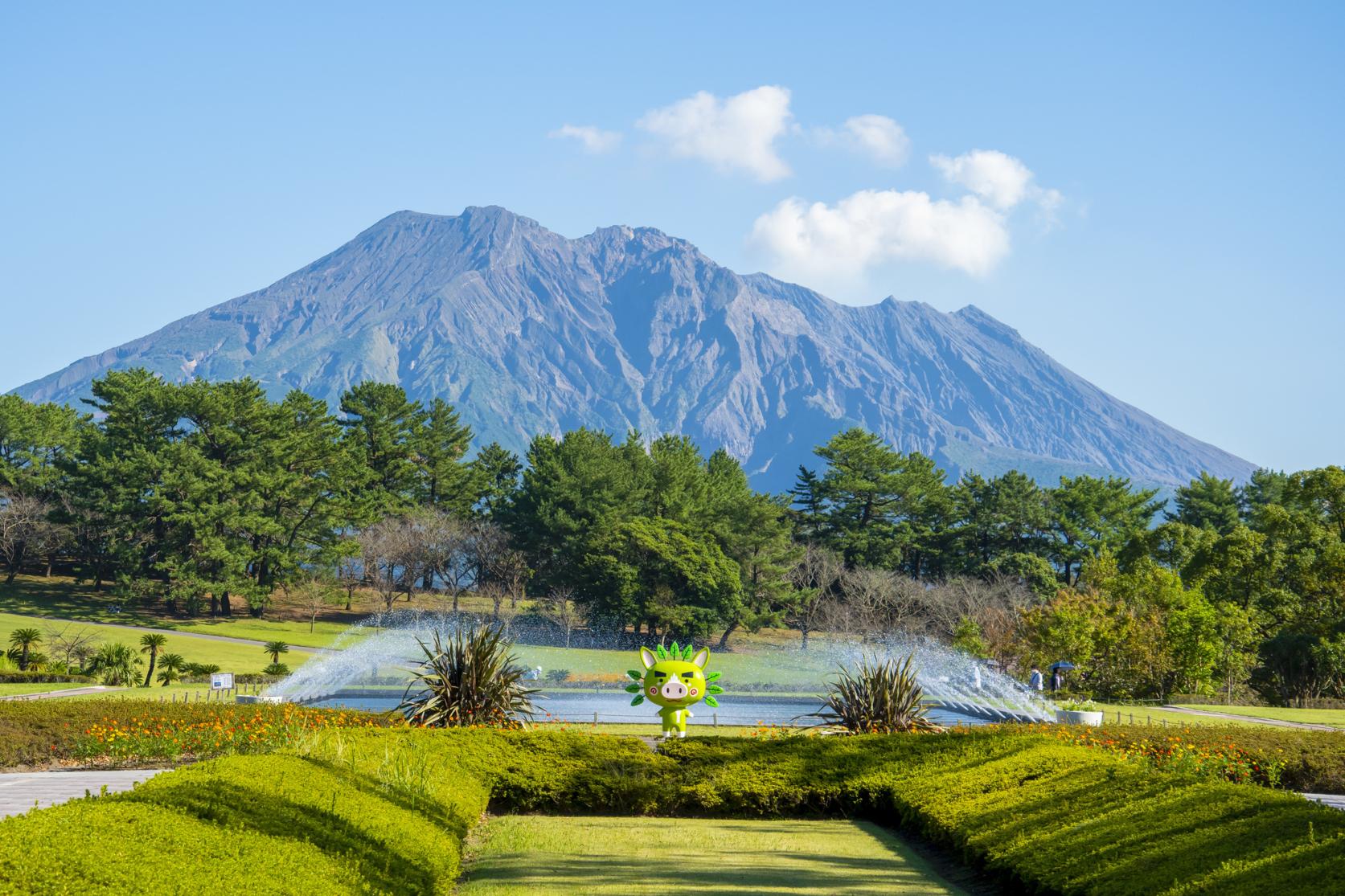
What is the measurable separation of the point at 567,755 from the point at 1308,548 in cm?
3321

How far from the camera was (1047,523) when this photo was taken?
65.2m

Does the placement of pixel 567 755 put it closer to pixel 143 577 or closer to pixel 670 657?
pixel 670 657

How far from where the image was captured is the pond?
25.7m

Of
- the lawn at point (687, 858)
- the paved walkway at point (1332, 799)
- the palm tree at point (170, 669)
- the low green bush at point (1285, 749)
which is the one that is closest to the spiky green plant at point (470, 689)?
the lawn at point (687, 858)

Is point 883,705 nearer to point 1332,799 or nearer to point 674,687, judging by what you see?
point 674,687

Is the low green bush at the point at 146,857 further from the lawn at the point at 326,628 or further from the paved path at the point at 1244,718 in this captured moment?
the lawn at the point at 326,628

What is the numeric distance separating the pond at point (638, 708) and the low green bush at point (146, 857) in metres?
17.1

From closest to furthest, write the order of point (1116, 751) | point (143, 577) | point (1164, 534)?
point (1116, 751)
point (1164, 534)
point (143, 577)

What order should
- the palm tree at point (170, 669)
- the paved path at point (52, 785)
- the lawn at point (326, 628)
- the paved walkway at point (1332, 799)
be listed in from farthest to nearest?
the lawn at point (326, 628) → the palm tree at point (170, 669) → the paved walkway at point (1332, 799) → the paved path at point (52, 785)

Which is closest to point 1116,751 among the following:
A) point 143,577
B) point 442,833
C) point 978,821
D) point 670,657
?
point 978,821

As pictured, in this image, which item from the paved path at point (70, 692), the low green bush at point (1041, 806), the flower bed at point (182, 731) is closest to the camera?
the low green bush at point (1041, 806)

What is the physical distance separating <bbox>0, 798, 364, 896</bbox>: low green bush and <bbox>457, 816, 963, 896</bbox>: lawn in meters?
2.56

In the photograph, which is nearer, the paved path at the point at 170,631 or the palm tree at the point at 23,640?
the palm tree at the point at 23,640

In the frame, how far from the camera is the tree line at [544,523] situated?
58.6 meters
